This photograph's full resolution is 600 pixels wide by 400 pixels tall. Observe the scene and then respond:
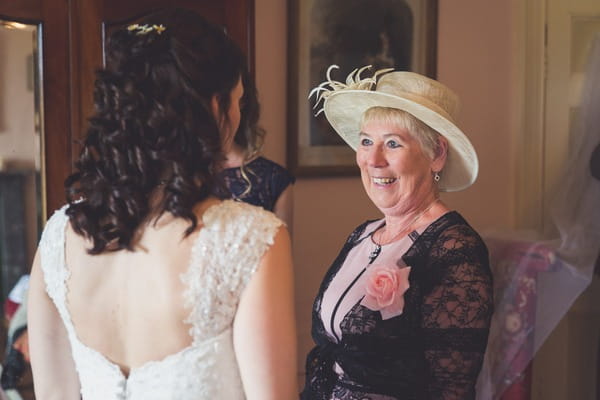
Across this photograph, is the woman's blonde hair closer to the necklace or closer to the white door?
the necklace

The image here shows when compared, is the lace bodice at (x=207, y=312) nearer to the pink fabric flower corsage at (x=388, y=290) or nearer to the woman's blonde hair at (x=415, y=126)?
the pink fabric flower corsage at (x=388, y=290)

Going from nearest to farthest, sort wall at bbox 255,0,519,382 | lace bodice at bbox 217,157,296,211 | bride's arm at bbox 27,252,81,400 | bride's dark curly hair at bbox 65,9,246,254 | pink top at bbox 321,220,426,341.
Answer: bride's dark curly hair at bbox 65,9,246,254, bride's arm at bbox 27,252,81,400, pink top at bbox 321,220,426,341, lace bodice at bbox 217,157,296,211, wall at bbox 255,0,519,382

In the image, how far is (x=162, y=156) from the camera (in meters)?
1.03

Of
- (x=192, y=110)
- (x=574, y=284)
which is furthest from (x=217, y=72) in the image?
(x=574, y=284)

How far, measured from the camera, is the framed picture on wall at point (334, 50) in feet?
9.38

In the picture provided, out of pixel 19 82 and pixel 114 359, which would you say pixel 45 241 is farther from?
pixel 19 82

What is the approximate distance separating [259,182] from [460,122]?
4.57 feet

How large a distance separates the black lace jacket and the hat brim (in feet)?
0.73

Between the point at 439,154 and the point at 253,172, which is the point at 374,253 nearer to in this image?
the point at 439,154

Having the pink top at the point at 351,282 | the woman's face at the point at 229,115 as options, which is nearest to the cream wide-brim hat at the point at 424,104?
the pink top at the point at 351,282

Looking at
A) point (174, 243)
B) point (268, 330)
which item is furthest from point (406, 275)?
point (174, 243)

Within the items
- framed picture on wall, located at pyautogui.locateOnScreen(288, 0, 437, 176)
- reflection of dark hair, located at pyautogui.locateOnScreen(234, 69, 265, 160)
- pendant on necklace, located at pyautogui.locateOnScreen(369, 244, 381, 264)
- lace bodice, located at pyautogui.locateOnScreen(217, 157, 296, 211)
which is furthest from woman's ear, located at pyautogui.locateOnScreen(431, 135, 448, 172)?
framed picture on wall, located at pyautogui.locateOnScreen(288, 0, 437, 176)

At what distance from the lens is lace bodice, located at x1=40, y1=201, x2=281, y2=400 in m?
1.04

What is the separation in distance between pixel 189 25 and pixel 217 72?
8cm
